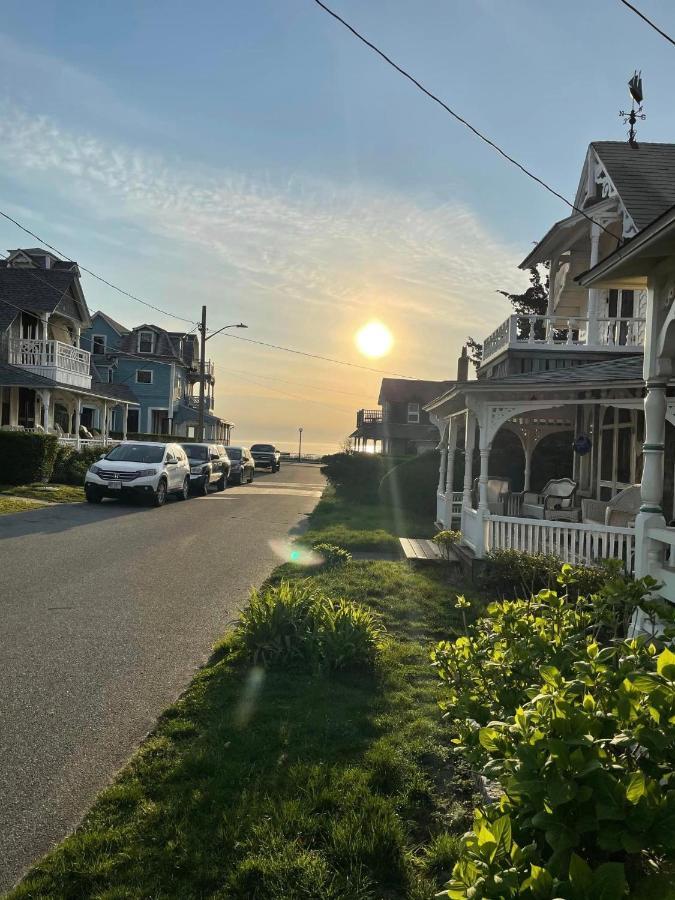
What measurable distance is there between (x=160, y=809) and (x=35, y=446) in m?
20.8

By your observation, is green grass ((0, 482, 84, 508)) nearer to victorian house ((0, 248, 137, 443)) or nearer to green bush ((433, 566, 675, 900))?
victorian house ((0, 248, 137, 443))

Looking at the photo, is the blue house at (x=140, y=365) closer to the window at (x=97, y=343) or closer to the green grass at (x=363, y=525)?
the window at (x=97, y=343)

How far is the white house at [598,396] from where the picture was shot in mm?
6441

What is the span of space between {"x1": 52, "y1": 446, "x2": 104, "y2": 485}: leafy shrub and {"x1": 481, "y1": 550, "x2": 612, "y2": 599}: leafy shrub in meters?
18.4

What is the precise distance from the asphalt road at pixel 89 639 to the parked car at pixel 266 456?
31.9m

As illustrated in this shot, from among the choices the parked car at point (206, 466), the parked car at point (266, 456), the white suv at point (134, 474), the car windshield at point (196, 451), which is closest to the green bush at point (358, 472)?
the parked car at point (206, 466)

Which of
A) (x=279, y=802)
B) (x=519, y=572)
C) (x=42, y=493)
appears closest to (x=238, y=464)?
(x=42, y=493)

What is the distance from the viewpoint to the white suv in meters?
19.0

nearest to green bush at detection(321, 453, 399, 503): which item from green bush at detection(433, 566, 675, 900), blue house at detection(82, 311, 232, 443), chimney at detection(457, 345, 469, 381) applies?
chimney at detection(457, 345, 469, 381)

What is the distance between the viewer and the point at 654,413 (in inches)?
255

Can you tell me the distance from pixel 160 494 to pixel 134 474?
981 millimetres

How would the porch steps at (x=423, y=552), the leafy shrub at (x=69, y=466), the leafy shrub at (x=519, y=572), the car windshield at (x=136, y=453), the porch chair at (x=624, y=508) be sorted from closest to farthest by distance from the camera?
the leafy shrub at (x=519, y=572) < the porch chair at (x=624, y=508) < the porch steps at (x=423, y=552) < the car windshield at (x=136, y=453) < the leafy shrub at (x=69, y=466)

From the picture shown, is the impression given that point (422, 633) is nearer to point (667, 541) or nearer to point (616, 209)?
point (667, 541)

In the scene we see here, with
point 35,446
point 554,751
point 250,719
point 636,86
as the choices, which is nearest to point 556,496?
point 636,86
